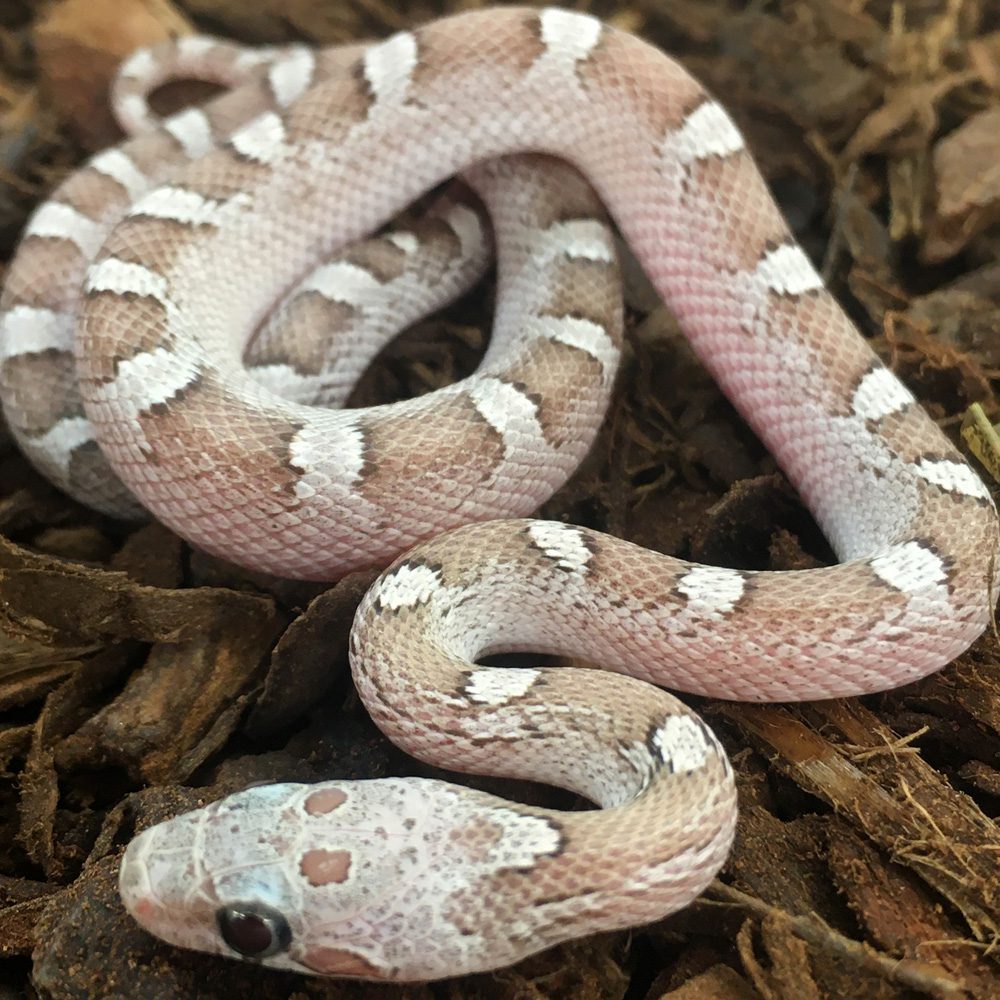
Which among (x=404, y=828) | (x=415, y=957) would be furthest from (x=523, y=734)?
(x=415, y=957)

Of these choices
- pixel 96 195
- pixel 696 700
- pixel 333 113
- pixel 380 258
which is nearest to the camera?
pixel 696 700

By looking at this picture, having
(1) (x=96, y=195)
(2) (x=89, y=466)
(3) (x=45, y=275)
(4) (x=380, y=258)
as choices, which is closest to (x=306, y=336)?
(4) (x=380, y=258)

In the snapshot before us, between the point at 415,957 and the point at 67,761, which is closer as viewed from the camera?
the point at 415,957

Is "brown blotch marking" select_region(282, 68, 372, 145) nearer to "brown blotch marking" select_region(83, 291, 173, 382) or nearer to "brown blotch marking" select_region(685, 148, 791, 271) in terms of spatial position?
"brown blotch marking" select_region(83, 291, 173, 382)

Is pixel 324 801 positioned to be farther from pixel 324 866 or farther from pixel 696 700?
pixel 696 700

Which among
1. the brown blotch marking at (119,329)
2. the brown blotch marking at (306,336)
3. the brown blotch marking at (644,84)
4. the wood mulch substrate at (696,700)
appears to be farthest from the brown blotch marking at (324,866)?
the brown blotch marking at (644,84)

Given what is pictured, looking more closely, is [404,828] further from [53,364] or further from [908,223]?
[908,223]
